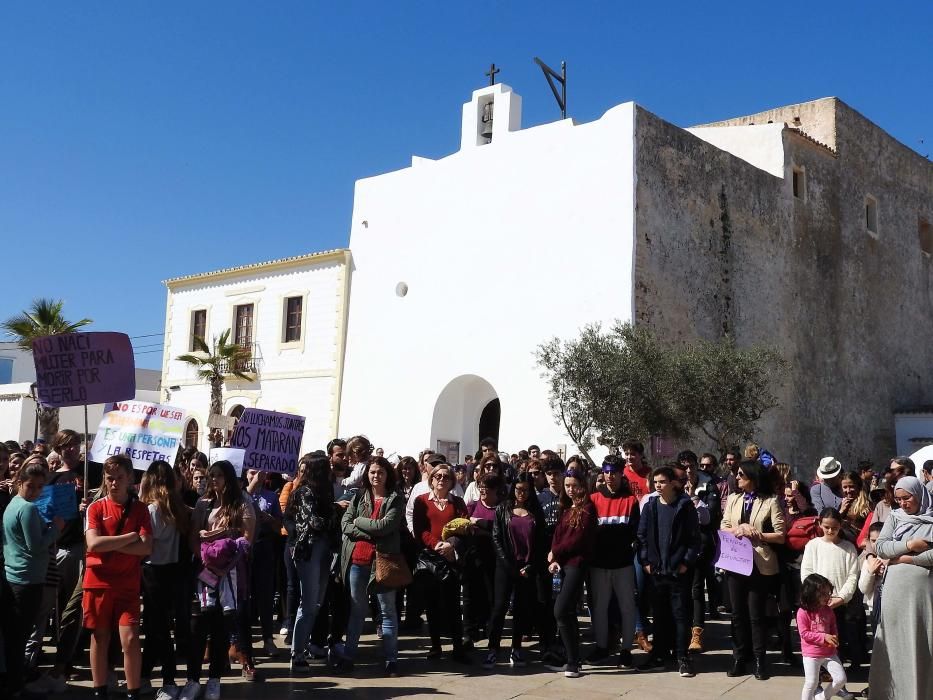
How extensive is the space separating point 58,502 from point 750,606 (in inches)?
220

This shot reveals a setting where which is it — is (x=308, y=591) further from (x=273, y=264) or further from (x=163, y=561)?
(x=273, y=264)

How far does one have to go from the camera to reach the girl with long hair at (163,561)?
6496mm

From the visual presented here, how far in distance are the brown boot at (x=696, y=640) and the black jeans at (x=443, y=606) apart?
Result: 2208 mm

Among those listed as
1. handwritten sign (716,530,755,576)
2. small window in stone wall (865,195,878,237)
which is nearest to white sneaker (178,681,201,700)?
handwritten sign (716,530,755,576)

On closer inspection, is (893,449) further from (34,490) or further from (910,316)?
(34,490)

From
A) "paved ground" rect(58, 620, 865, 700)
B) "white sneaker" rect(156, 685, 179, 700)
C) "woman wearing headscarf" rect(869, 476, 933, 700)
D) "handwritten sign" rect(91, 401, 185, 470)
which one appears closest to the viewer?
"woman wearing headscarf" rect(869, 476, 933, 700)

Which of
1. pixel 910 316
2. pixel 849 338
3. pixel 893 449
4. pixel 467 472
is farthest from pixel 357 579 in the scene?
pixel 910 316

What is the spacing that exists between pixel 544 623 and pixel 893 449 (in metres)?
23.9

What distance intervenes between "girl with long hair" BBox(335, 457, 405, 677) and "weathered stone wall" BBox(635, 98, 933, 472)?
1313 cm

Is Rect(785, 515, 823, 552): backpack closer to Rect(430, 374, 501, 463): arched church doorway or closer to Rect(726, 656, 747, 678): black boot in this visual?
Rect(726, 656, 747, 678): black boot

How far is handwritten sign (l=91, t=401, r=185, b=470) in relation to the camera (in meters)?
9.22

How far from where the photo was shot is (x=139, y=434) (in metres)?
9.24

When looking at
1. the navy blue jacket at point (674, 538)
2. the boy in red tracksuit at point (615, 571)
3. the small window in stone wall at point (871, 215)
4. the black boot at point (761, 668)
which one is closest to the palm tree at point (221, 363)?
the small window in stone wall at point (871, 215)

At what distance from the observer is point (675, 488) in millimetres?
7957
